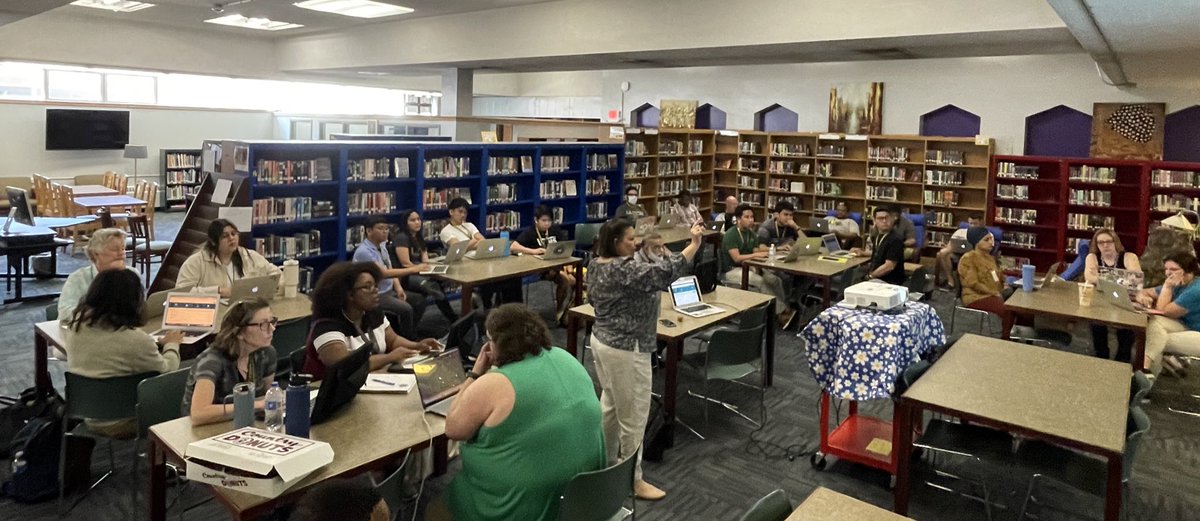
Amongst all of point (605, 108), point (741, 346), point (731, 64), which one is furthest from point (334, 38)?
point (741, 346)

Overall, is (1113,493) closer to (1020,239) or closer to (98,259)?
(98,259)

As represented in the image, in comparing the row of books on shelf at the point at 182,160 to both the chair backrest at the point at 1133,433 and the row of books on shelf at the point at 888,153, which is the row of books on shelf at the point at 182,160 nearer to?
the row of books on shelf at the point at 888,153

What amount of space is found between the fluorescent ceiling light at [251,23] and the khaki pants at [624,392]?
11171 millimetres

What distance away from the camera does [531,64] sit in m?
13.3

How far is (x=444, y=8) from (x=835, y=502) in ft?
35.9

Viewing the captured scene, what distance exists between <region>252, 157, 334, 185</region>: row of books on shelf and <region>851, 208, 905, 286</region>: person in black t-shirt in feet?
17.8

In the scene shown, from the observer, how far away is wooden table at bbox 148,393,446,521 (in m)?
2.59

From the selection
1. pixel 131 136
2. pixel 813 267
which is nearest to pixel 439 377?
pixel 813 267

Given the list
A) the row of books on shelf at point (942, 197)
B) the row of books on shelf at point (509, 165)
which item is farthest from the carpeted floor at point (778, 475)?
the row of books on shelf at point (942, 197)

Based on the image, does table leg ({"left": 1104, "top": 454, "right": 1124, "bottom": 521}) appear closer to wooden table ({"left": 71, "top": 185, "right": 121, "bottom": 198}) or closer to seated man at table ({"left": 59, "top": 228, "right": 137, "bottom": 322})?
seated man at table ({"left": 59, "top": 228, "right": 137, "bottom": 322})

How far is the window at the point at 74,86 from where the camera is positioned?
15.3 meters

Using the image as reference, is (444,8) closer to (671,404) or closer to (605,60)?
(605,60)

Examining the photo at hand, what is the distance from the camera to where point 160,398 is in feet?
12.0

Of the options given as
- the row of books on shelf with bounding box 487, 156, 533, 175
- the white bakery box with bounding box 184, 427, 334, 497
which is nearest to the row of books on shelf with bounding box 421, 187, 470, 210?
the row of books on shelf with bounding box 487, 156, 533, 175
